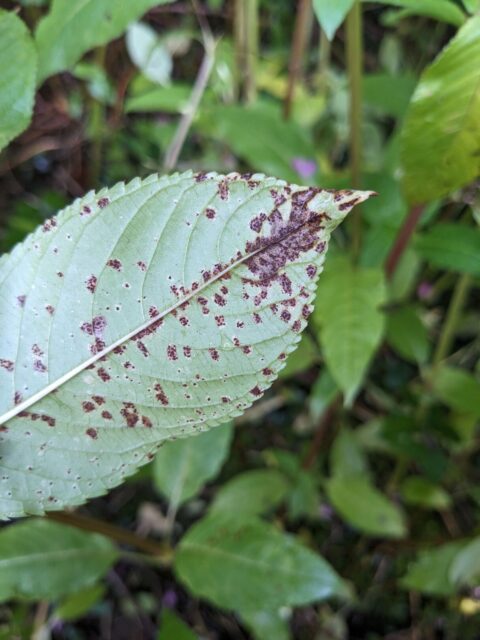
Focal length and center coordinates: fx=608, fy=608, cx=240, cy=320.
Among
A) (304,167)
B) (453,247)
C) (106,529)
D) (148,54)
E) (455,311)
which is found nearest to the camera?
(106,529)

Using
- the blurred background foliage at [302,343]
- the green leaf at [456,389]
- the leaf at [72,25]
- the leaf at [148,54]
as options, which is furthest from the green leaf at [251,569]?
the leaf at [148,54]

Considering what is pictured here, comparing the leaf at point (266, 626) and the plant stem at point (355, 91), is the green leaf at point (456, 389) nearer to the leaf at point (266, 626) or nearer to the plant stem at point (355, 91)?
the plant stem at point (355, 91)

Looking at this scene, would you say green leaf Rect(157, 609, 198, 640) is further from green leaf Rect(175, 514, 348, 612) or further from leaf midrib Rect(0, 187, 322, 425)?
leaf midrib Rect(0, 187, 322, 425)

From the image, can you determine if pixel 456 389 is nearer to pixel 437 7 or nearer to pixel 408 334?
pixel 408 334

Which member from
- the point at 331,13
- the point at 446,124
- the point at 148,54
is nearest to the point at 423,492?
the point at 446,124

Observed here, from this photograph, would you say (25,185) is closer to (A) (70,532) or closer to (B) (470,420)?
(A) (70,532)
